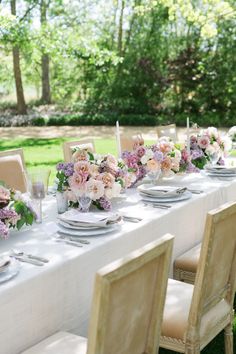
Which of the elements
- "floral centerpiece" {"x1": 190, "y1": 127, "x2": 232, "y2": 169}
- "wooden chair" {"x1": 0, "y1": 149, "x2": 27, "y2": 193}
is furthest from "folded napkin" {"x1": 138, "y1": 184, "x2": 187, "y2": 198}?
"wooden chair" {"x1": 0, "y1": 149, "x2": 27, "y2": 193}

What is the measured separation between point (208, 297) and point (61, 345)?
73cm

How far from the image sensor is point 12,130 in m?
16.5

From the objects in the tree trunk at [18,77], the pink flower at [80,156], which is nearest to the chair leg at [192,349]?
the pink flower at [80,156]

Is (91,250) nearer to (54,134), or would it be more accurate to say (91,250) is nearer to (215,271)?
(215,271)

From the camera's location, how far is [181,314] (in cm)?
253

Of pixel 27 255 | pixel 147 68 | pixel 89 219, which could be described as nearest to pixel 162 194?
pixel 89 219

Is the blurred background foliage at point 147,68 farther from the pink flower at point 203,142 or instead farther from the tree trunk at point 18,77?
the pink flower at point 203,142

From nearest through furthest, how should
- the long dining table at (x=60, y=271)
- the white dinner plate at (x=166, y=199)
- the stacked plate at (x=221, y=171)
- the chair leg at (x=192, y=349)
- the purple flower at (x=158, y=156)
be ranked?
the long dining table at (x=60, y=271), the chair leg at (x=192, y=349), the white dinner plate at (x=166, y=199), the purple flower at (x=158, y=156), the stacked plate at (x=221, y=171)

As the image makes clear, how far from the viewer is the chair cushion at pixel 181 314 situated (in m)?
2.46

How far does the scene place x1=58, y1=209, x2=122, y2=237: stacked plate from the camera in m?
2.63

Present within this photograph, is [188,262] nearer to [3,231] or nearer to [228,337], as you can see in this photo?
[228,337]

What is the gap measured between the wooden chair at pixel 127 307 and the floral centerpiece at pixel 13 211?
60 cm

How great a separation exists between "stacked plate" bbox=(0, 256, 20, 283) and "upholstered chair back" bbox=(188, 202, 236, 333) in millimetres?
776

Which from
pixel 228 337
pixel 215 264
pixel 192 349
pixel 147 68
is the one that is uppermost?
pixel 147 68
